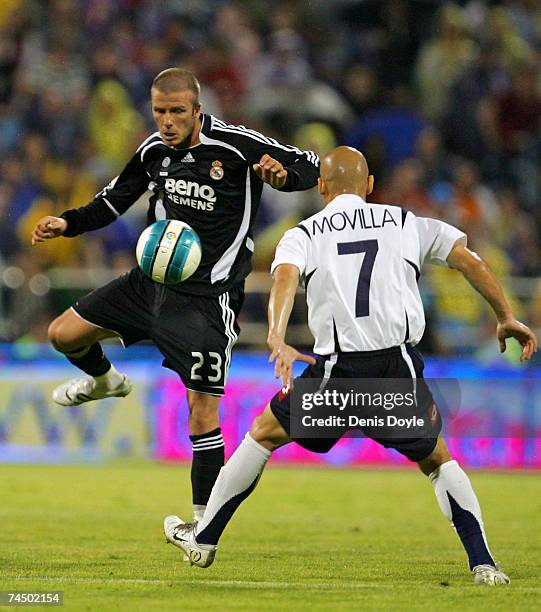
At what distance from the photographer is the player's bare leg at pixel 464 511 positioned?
589 cm

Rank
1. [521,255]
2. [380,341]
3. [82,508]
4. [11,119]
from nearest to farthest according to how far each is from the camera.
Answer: [380,341]
[82,508]
[521,255]
[11,119]

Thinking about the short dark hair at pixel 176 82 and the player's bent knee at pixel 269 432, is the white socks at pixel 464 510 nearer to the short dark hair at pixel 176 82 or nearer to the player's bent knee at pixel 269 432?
the player's bent knee at pixel 269 432

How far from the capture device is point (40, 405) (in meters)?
12.8

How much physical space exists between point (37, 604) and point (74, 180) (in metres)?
10.3

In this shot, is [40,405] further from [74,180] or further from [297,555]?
[297,555]

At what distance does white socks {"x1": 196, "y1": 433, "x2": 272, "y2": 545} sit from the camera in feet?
19.8

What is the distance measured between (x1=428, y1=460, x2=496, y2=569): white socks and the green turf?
0.18 meters

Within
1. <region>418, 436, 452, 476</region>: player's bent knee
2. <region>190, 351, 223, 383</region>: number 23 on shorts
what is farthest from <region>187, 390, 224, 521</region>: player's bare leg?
<region>418, 436, 452, 476</region>: player's bent knee

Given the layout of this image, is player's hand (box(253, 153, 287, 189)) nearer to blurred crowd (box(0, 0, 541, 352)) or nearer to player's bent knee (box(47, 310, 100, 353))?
player's bent knee (box(47, 310, 100, 353))

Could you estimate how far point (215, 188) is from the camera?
7.16 metres

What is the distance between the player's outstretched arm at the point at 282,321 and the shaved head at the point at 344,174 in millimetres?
537

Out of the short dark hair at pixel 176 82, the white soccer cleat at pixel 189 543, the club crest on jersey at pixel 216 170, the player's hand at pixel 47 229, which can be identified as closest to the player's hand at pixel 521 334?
the white soccer cleat at pixel 189 543

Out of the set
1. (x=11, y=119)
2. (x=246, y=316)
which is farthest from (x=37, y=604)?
(x=11, y=119)

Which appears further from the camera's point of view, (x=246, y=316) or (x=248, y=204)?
(x=246, y=316)
